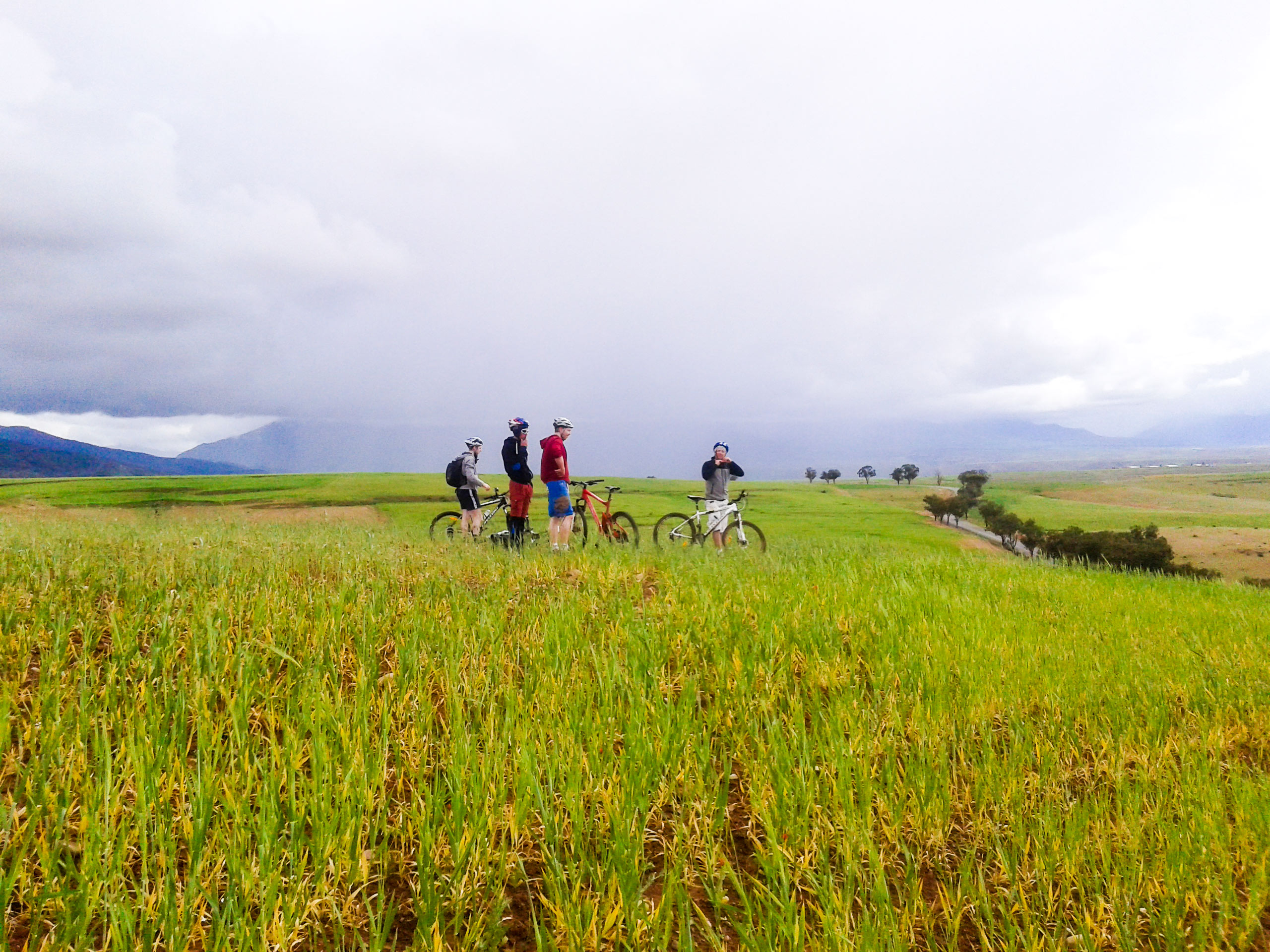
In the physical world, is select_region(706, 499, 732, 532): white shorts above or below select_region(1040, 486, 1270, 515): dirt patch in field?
above

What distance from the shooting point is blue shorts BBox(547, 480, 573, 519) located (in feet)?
39.0

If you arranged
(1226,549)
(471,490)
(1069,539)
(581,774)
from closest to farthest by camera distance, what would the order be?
(581,774) → (471,490) → (1226,549) → (1069,539)

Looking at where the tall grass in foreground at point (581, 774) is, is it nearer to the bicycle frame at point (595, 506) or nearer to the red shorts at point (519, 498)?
the red shorts at point (519, 498)

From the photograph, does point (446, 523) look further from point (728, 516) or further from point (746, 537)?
point (746, 537)

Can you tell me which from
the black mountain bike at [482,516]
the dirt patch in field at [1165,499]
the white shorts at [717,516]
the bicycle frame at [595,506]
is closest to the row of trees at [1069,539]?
the white shorts at [717,516]

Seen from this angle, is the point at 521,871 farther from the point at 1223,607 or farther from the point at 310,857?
the point at 1223,607

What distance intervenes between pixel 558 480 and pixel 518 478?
1349 millimetres

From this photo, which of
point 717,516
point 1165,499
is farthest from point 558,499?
point 1165,499

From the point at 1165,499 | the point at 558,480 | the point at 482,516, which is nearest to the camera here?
the point at 558,480

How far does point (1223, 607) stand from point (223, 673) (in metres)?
14.8

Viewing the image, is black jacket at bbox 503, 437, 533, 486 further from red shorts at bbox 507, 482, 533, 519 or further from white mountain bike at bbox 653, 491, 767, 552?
white mountain bike at bbox 653, 491, 767, 552

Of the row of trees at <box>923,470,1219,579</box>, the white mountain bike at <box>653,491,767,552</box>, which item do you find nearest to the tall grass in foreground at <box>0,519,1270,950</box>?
the white mountain bike at <box>653,491,767,552</box>

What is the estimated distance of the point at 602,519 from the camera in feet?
50.5

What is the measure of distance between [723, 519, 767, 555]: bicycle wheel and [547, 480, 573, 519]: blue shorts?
4945 mm
